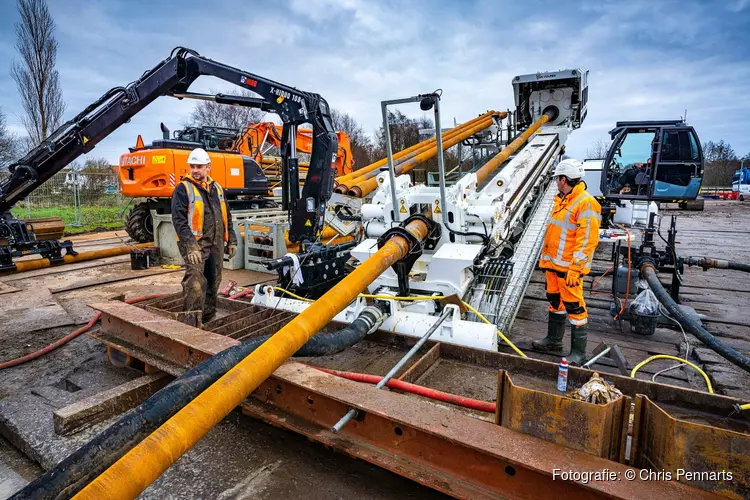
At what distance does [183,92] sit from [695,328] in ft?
22.7

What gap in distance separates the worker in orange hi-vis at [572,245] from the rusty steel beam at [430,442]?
2.19 metres

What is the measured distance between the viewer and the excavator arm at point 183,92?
6387 millimetres

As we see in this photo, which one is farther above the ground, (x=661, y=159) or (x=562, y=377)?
(x=661, y=159)

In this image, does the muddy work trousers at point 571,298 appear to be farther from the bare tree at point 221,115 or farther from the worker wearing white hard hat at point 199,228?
the bare tree at point 221,115

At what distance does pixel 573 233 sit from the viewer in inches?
159

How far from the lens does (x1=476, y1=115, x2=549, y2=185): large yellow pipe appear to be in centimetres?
565

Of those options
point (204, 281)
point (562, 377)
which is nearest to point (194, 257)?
point (204, 281)

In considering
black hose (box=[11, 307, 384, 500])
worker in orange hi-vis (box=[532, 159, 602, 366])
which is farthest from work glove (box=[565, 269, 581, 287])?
black hose (box=[11, 307, 384, 500])

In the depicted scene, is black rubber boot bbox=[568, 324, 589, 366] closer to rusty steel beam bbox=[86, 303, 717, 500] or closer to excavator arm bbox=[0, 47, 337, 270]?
rusty steel beam bbox=[86, 303, 717, 500]

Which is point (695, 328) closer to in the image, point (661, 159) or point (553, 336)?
point (553, 336)

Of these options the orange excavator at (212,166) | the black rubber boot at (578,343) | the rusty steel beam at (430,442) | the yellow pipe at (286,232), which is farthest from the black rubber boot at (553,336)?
the yellow pipe at (286,232)

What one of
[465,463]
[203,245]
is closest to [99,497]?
[465,463]

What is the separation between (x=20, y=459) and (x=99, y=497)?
2000mm

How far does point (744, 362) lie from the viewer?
3350mm
